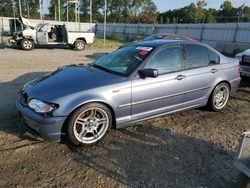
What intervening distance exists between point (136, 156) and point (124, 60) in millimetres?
1761

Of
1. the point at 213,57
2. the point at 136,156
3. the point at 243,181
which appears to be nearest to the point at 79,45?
the point at 213,57

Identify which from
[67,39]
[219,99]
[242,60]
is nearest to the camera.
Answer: [219,99]

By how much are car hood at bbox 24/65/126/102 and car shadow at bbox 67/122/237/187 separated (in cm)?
86

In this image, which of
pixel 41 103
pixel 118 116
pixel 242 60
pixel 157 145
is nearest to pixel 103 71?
pixel 118 116

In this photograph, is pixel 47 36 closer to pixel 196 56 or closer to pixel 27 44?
pixel 27 44

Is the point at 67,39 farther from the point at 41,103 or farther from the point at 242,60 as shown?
the point at 41,103

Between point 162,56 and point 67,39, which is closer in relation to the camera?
point 162,56

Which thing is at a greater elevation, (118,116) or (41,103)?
(41,103)

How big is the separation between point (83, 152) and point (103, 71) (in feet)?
4.60

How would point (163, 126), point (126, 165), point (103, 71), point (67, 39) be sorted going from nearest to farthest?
point (126, 165)
point (103, 71)
point (163, 126)
point (67, 39)

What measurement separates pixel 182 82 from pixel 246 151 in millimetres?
2130

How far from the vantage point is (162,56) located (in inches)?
176

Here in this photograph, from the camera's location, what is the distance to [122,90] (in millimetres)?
3930

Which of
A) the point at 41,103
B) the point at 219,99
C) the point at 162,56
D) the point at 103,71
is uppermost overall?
the point at 162,56
